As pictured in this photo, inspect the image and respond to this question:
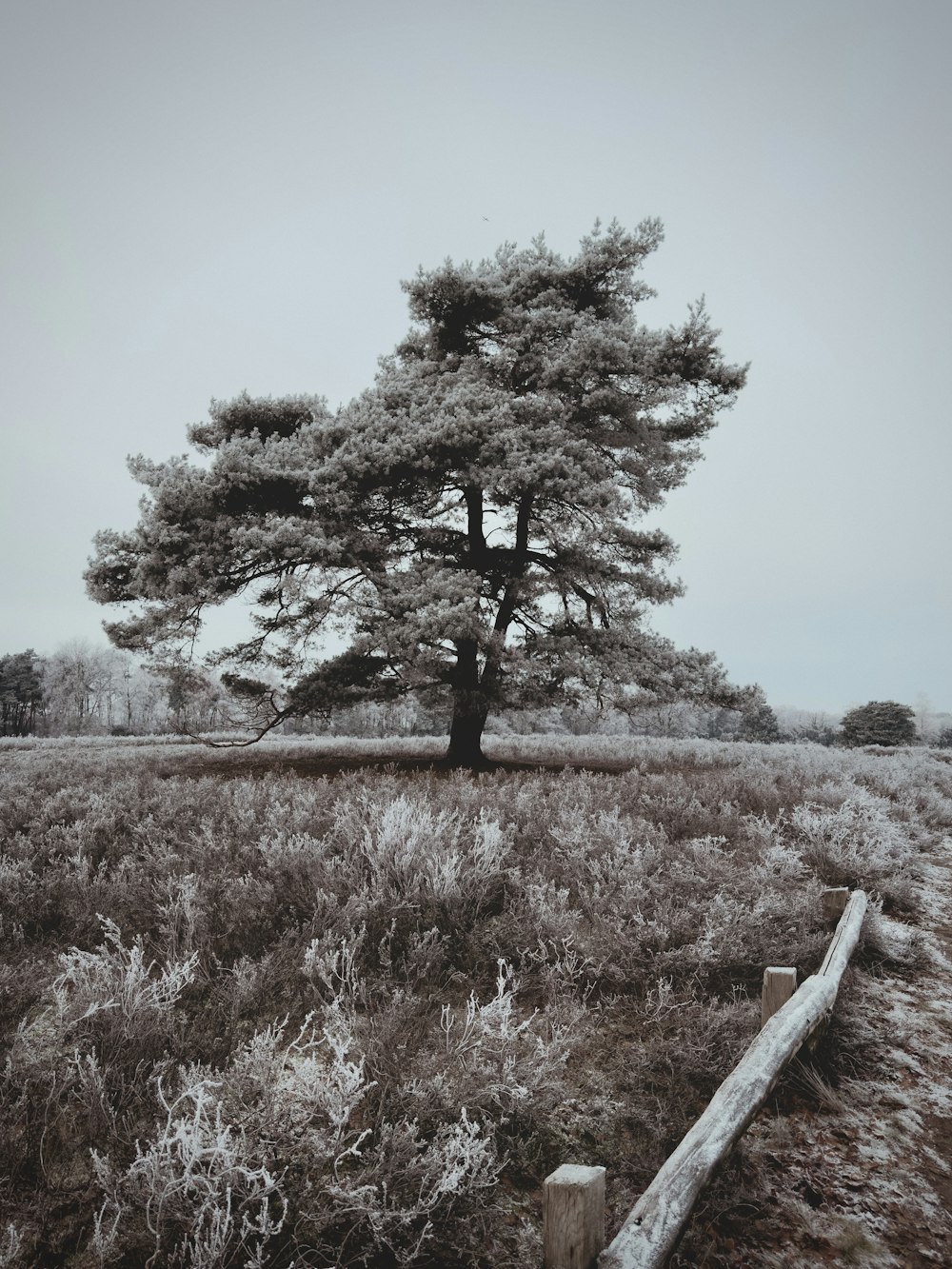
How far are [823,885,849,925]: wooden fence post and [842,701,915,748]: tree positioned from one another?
4818 centimetres

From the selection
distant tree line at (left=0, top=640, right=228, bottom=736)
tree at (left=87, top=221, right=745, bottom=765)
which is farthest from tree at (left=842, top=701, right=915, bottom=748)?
distant tree line at (left=0, top=640, right=228, bottom=736)

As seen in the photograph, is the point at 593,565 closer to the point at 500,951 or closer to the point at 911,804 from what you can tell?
the point at 911,804

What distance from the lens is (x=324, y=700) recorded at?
44.1ft

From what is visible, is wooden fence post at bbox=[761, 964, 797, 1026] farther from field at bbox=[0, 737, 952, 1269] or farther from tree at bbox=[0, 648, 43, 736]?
tree at bbox=[0, 648, 43, 736]

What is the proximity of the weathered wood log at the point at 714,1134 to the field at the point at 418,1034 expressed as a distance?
0.32m

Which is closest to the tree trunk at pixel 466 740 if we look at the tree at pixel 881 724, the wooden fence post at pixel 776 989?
the wooden fence post at pixel 776 989

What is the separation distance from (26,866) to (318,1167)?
13.7 feet

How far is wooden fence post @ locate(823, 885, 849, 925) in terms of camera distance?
5242 mm

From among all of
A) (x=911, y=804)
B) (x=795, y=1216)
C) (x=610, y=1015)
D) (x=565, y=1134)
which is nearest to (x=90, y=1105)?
(x=565, y=1134)

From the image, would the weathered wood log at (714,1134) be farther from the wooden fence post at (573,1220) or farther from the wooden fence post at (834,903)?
the wooden fence post at (834,903)

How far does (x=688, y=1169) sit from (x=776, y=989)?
62.0 inches

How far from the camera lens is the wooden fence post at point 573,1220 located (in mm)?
1997

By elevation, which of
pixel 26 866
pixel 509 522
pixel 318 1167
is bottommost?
pixel 318 1167

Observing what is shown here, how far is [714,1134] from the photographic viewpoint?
8.70 ft
